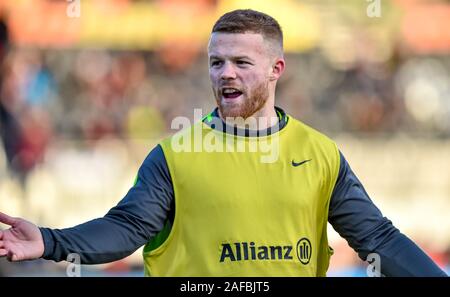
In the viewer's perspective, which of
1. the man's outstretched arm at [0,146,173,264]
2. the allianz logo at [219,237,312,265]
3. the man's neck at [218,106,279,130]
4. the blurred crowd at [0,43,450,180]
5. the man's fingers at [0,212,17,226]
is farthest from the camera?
the blurred crowd at [0,43,450,180]

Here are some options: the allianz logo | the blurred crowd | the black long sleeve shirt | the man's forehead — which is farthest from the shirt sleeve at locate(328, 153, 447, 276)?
the blurred crowd

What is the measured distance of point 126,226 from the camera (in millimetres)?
4527

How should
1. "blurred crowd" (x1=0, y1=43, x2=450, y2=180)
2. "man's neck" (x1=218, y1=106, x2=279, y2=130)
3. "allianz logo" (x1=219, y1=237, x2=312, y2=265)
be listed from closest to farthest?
1. "allianz logo" (x1=219, y1=237, x2=312, y2=265)
2. "man's neck" (x1=218, y1=106, x2=279, y2=130)
3. "blurred crowd" (x1=0, y1=43, x2=450, y2=180)

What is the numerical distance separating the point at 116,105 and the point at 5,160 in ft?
6.11

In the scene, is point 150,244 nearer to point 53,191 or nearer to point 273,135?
point 273,135

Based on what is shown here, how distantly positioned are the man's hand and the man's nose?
1087 mm

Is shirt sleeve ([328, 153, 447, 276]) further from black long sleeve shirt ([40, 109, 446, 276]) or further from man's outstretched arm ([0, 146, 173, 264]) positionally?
man's outstretched arm ([0, 146, 173, 264])

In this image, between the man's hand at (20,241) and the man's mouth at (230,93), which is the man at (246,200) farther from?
the man's hand at (20,241)

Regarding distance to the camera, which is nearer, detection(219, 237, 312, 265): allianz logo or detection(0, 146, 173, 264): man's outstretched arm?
detection(0, 146, 173, 264): man's outstretched arm

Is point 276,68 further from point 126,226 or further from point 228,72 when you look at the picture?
point 126,226

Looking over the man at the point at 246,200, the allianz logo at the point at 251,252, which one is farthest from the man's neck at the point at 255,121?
the allianz logo at the point at 251,252

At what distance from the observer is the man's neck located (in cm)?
482

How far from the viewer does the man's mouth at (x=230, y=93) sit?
4715 millimetres
